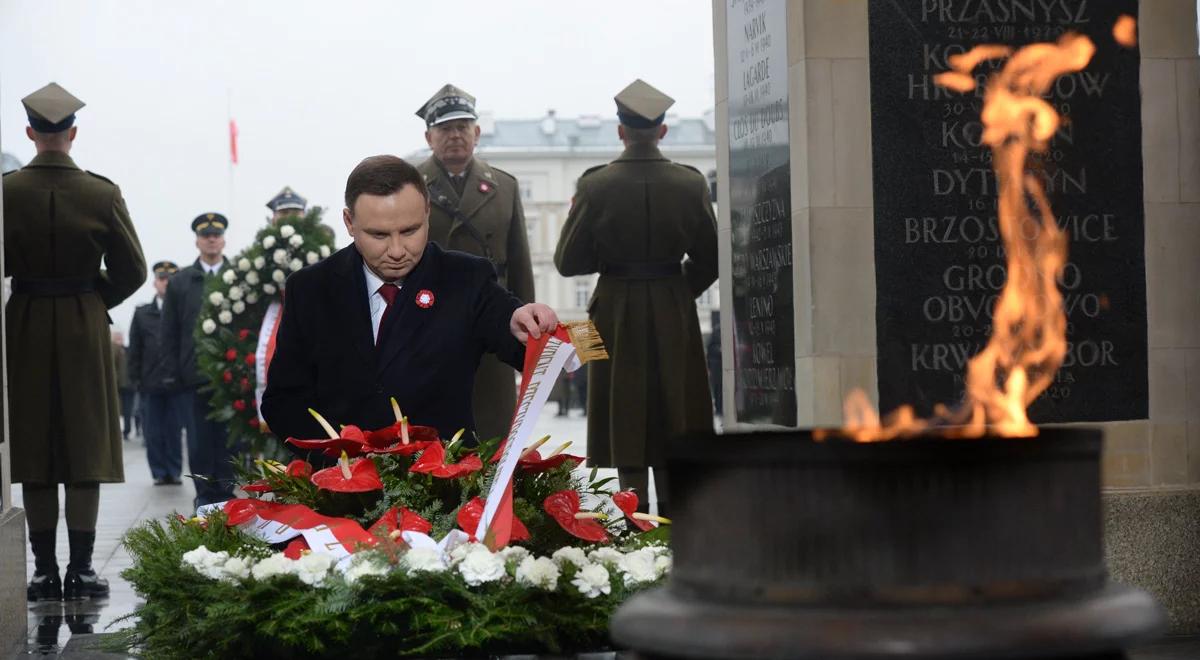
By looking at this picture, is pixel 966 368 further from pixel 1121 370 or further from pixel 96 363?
pixel 96 363

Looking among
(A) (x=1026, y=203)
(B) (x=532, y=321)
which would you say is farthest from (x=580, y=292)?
(B) (x=532, y=321)

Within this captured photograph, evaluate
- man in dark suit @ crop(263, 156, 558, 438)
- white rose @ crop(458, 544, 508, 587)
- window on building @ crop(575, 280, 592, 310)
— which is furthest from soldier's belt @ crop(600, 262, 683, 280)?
window on building @ crop(575, 280, 592, 310)

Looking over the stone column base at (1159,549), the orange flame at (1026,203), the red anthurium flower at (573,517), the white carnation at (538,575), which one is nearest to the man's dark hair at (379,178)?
the red anthurium flower at (573,517)

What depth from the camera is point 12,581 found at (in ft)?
23.3

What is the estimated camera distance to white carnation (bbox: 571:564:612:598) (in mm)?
3971

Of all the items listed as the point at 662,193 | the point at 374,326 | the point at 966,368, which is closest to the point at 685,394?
the point at 662,193

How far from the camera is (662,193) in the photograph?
9.99 meters

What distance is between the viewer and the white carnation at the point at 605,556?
13.5 feet

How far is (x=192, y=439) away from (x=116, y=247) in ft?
19.8

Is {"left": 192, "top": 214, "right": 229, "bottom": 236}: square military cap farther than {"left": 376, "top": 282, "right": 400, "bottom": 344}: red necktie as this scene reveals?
Yes

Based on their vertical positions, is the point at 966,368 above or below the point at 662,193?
below

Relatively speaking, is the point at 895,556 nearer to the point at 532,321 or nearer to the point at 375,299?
the point at 532,321

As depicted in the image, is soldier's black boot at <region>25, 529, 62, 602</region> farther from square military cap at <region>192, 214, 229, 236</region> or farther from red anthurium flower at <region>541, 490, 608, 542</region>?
square military cap at <region>192, 214, 229, 236</region>

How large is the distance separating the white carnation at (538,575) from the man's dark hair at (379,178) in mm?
1384
